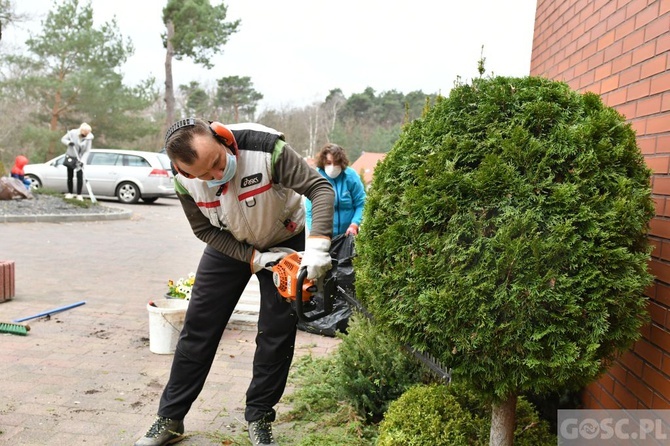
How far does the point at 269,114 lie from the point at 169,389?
43.2 meters

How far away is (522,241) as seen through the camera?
200cm

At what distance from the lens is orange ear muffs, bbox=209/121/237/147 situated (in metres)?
2.73

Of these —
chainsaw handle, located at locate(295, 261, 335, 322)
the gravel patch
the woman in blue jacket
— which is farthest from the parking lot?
the gravel patch

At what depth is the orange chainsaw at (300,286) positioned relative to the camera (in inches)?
106

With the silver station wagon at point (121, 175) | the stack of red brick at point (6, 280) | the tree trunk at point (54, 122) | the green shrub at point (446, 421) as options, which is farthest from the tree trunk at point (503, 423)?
the tree trunk at point (54, 122)

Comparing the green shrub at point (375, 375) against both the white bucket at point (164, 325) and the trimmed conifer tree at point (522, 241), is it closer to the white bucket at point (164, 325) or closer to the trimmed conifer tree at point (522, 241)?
the trimmed conifer tree at point (522, 241)

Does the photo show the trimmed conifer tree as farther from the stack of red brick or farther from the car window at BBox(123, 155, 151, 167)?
the car window at BBox(123, 155, 151, 167)

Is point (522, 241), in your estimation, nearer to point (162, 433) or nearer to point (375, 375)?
point (375, 375)

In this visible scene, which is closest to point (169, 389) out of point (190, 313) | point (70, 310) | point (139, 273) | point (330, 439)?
point (190, 313)

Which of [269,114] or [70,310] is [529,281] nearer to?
[70,310]

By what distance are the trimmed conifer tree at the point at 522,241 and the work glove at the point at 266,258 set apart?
0.81 meters

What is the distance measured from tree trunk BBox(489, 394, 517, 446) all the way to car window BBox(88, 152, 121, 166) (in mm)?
17161

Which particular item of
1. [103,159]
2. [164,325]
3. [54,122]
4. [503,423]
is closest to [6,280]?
[164,325]

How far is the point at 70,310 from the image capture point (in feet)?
18.7
